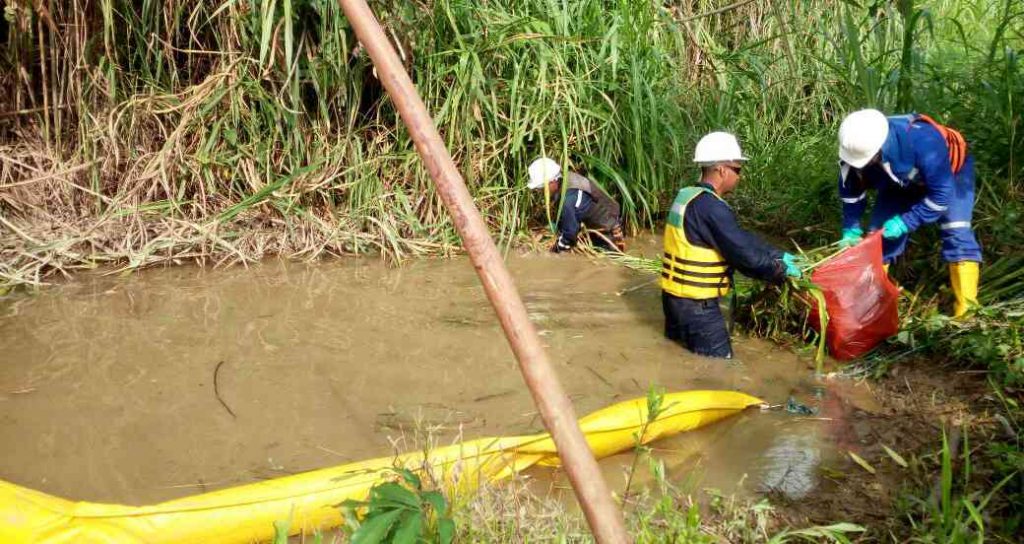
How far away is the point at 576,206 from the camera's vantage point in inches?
231

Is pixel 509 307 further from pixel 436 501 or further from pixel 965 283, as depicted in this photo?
pixel 965 283

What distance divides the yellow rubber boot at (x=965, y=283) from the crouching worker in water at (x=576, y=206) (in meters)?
2.52

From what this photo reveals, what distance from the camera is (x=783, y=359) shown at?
4238 millimetres

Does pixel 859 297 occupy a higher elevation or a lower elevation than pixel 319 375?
higher

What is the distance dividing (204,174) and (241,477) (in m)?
3.30

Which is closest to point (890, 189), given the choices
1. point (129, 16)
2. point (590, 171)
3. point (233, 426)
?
point (590, 171)

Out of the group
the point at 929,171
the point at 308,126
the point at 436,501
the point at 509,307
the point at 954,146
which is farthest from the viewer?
the point at 308,126

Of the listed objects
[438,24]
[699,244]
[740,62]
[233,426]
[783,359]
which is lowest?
[783,359]

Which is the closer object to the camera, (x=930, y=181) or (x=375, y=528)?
(x=375, y=528)

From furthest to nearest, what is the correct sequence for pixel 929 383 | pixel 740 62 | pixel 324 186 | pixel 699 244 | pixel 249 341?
pixel 740 62, pixel 324 186, pixel 249 341, pixel 699 244, pixel 929 383

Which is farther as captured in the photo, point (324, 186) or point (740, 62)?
point (740, 62)

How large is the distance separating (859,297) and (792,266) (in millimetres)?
335

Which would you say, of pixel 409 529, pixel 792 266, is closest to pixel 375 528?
pixel 409 529

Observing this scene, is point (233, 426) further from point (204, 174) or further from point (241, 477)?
point (204, 174)
